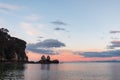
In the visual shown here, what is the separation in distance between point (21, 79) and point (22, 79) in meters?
0.25

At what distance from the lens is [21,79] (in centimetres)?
6244

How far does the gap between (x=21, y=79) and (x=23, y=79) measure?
1.61 ft

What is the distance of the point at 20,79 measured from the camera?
62.2 metres

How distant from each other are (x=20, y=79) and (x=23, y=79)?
0.78 meters

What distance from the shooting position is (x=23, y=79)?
2466 inches

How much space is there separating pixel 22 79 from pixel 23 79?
0.24 meters

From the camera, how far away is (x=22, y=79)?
62562 millimetres
